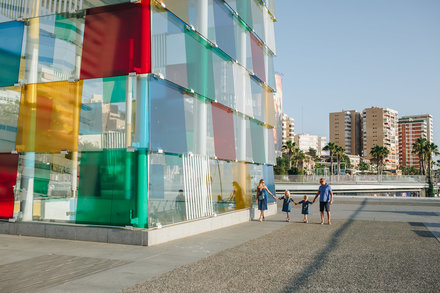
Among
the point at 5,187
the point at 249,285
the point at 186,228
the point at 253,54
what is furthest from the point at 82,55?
the point at 253,54

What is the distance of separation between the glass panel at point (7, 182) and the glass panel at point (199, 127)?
5.11m

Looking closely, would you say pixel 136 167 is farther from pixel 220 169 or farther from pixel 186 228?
pixel 220 169

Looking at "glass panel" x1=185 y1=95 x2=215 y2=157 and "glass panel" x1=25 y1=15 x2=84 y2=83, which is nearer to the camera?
"glass panel" x1=25 y1=15 x2=84 y2=83

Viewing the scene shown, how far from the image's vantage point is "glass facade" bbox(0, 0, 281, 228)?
9766 mm

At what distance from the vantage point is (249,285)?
582cm

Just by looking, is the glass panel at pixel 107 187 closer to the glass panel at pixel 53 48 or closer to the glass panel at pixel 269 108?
the glass panel at pixel 53 48

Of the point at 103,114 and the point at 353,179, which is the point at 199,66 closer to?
the point at 103,114

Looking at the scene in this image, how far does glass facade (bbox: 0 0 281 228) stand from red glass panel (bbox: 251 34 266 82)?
→ 5611mm

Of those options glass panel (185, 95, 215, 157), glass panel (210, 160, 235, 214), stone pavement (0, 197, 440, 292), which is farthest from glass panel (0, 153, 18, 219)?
glass panel (210, 160, 235, 214)

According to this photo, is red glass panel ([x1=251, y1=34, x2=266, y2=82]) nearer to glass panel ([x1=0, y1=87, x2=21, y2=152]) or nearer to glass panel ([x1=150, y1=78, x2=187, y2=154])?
glass panel ([x1=150, y1=78, x2=187, y2=154])

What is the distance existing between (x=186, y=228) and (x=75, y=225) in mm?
2968

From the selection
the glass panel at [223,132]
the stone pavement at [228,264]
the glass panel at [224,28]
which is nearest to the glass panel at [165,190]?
the stone pavement at [228,264]

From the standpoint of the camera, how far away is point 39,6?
11.5 m

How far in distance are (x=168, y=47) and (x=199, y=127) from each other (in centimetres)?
308
